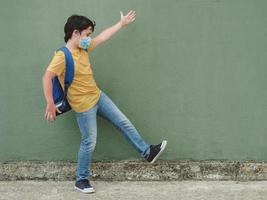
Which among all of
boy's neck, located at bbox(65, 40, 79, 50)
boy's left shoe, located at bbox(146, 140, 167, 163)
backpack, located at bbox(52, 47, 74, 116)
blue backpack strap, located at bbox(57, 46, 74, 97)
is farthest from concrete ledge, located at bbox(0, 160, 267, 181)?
boy's neck, located at bbox(65, 40, 79, 50)

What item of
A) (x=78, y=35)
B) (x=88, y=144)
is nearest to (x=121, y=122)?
(x=88, y=144)

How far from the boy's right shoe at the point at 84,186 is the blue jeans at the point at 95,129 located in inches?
1.4

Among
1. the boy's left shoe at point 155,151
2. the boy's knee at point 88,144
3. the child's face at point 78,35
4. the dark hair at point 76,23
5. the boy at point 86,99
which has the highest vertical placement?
the dark hair at point 76,23

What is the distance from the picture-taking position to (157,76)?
4891mm

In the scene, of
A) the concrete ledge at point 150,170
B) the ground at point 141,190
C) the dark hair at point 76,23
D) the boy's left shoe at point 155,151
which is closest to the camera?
the dark hair at point 76,23

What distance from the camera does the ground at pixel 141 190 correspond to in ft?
15.1

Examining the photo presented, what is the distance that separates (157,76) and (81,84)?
745 mm

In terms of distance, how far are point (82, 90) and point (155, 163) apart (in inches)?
40.1

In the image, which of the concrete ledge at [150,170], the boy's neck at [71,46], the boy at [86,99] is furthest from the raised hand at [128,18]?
the concrete ledge at [150,170]

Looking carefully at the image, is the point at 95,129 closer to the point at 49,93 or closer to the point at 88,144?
the point at 88,144

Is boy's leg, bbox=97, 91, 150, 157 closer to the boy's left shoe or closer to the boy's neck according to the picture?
the boy's left shoe

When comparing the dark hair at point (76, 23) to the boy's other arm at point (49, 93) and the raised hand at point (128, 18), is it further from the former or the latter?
the boy's other arm at point (49, 93)

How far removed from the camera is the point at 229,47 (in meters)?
4.85

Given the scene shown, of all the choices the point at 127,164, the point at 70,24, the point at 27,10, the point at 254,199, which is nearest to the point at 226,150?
the point at 254,199
